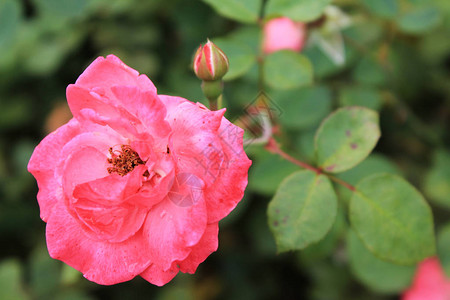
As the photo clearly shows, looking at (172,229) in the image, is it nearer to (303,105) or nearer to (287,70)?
(287,70)

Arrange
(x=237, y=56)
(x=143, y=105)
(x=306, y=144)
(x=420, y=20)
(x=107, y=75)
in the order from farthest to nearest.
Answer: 1. (x=306, y=144)
2. (x=420, y=20)
3. (x=237, y=56)
4. (x=107, y=75)
5. (x=143, y=105)

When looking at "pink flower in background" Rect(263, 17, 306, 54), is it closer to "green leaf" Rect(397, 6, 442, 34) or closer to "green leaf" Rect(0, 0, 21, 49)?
"green leaf" Rect(397, 6, 442, 34)

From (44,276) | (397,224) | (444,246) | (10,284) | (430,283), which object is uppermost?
(397,224)

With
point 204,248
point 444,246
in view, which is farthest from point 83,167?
point 444,246

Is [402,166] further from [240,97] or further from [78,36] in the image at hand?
[78,36]

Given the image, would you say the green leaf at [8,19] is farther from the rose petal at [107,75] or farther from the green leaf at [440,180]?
the green leaf at [440,180]

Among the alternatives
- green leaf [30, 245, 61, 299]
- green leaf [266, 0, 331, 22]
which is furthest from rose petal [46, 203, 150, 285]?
green leaf [30, 245, 61, 299]
